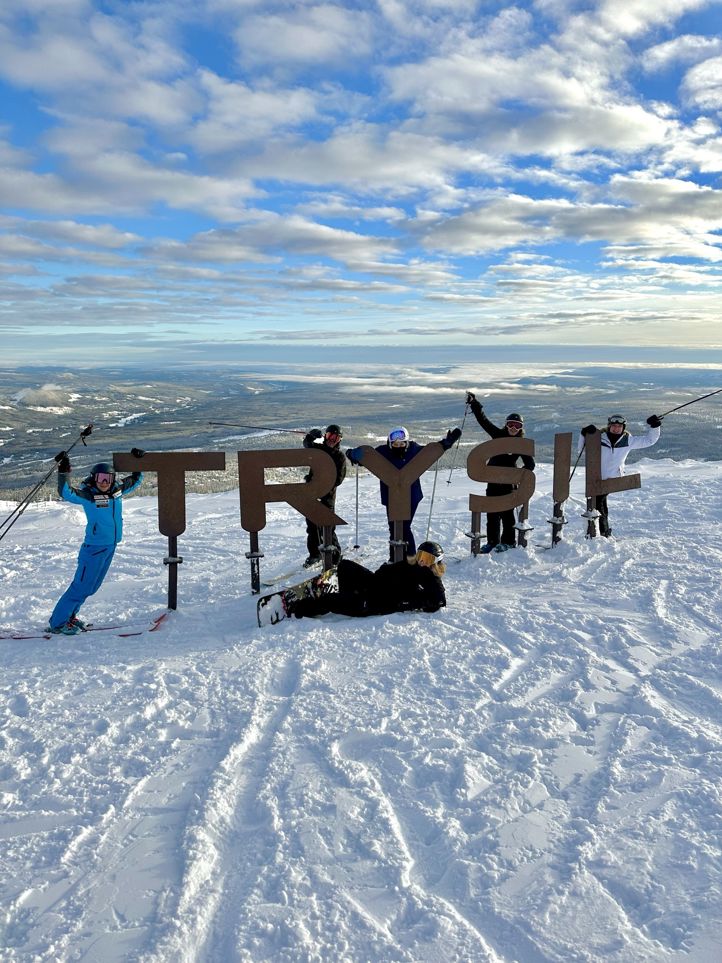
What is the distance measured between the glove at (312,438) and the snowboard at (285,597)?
223 centimetres

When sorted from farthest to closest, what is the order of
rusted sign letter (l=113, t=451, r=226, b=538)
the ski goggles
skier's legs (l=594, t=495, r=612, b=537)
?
skier's legs (l=594, t=495, r=612, b=537) → rusted sign letter (l=113, t=451, r=226, b=538) → the ski goggles

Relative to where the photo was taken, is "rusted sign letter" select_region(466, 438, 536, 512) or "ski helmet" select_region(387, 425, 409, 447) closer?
"ski helmet" select_region(387, 425, 409, 447)

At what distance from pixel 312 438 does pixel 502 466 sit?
306cm

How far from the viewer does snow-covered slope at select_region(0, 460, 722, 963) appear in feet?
9.66

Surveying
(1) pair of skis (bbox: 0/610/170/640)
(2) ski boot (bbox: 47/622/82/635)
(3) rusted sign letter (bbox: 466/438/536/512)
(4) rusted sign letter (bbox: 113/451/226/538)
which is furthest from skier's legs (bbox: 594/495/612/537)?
(2) ski boot (bbox: 47/622/82/635)

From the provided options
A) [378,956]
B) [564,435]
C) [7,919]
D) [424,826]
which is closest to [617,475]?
[564,435]

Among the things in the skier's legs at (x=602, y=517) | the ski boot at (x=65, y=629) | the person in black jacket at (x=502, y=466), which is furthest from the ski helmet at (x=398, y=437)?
the ski boot at (x=65, y=629)

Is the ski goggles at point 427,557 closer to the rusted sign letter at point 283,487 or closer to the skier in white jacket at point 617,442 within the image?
the rusted sign letter at point 283,487

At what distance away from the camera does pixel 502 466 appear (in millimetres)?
9414

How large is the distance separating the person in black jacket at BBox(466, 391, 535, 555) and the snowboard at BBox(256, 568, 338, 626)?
313 centimetres

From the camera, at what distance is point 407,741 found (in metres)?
4.38

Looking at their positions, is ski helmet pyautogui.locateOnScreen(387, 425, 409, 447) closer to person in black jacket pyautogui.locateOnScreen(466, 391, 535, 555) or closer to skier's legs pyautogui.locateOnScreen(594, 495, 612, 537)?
person in black jacket pyautogui.locateOnScreen(466, 391, 535, 555)

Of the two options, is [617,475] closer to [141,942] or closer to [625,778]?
[625,778]

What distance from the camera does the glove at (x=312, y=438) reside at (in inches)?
351
